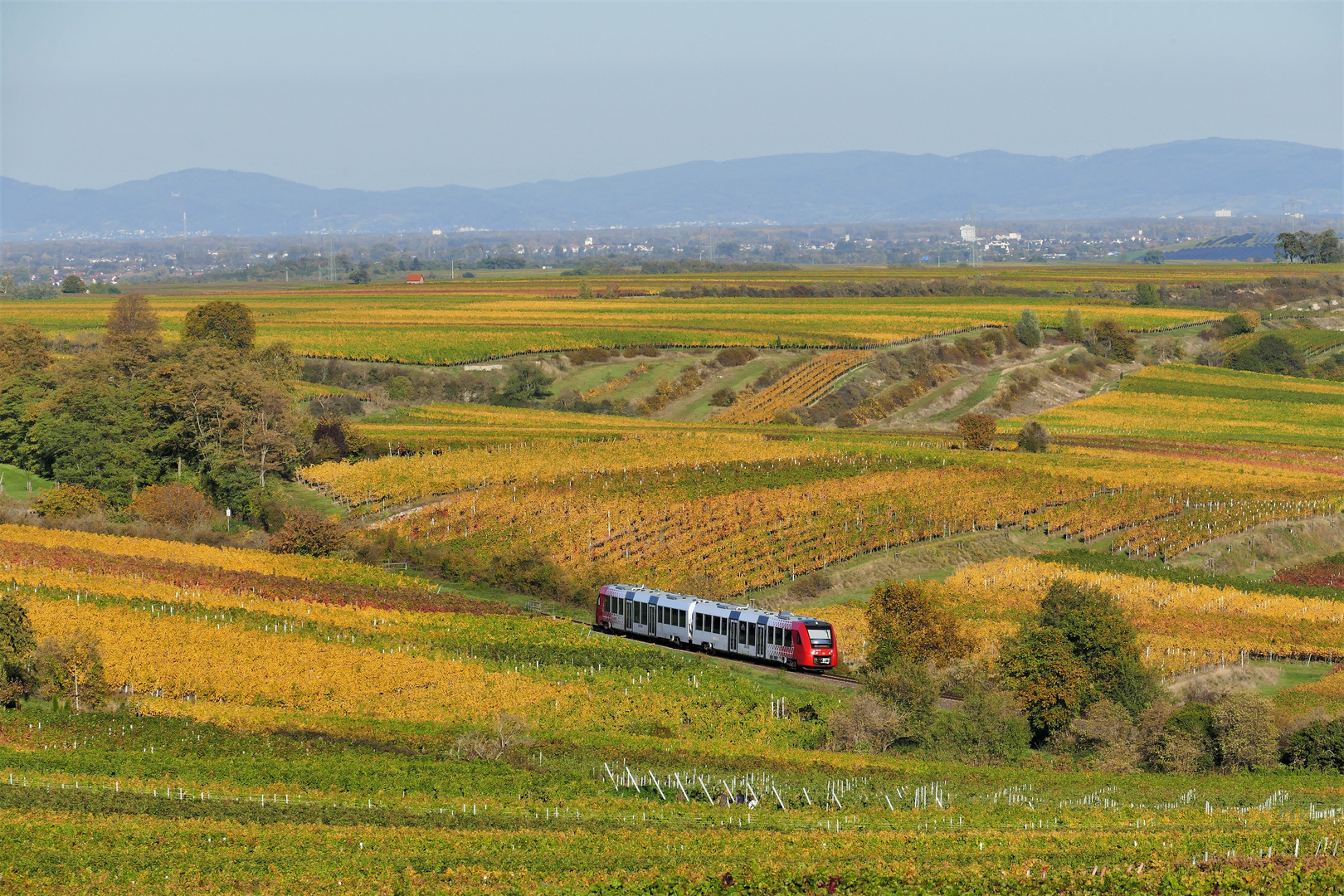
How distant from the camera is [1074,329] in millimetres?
156250

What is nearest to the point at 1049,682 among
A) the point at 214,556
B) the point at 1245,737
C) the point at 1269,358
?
the point at 1245,737

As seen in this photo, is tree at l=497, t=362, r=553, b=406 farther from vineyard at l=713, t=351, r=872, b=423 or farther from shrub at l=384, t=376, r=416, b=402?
vineyard at l=713, t=351, r=872, b=423

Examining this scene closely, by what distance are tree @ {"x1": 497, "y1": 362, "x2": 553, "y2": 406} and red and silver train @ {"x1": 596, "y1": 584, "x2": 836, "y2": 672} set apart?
70759 millimetres

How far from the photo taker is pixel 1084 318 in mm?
170625

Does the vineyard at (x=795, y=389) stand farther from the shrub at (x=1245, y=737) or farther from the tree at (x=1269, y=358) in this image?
the shrub at (x=1245, y=737)

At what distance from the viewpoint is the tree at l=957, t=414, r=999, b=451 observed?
99438mm

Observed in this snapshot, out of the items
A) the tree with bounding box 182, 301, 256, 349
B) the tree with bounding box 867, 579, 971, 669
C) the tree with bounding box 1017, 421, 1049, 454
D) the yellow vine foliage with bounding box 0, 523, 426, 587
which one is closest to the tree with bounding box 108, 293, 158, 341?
the tree with bounding box 182, 301, 256, 349

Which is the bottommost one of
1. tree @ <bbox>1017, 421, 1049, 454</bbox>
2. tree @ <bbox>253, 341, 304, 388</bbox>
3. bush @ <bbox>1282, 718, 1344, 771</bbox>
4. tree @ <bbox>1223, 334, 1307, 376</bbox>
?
bush @ <bbox>1282, 718, 1344, 771</bbox>

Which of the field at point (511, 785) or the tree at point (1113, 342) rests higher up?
the tree at point (1113, 342)

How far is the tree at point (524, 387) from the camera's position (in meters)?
130

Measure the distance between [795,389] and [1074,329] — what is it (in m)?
43.0

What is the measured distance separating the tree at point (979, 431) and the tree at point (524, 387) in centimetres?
4260

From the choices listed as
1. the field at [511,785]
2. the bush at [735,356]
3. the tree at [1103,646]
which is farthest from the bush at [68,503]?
the bush at [735,356]

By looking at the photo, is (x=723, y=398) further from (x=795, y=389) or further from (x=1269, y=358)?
(x=1269, y=358)
